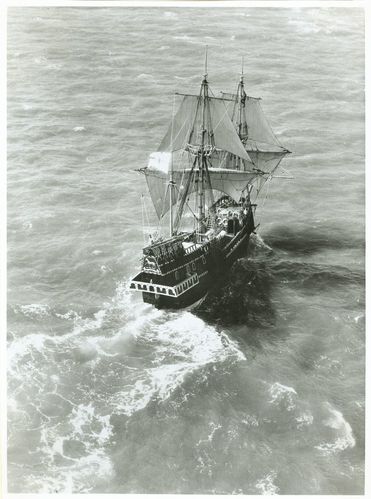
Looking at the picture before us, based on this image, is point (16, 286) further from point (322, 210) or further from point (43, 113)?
point (322, 210)

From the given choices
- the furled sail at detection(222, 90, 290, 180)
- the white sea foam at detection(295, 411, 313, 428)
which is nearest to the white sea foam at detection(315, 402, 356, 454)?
the white sea foam at detection(295, 411, 313, 428)

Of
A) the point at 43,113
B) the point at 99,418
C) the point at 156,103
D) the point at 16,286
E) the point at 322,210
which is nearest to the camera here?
the point at 99,418

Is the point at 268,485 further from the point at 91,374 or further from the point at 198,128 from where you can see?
the point at 198,128

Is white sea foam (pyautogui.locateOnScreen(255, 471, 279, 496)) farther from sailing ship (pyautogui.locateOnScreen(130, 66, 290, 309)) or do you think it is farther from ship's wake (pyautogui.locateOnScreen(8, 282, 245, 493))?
sailing ship (pyautogui.locateOnScreen(130, 66, 290, 309))

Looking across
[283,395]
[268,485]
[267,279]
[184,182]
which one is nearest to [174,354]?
[283,395]

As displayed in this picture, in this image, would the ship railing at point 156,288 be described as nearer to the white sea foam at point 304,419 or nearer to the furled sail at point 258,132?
the white sea foam at point 304,419

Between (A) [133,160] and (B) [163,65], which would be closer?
(A) [133,160]

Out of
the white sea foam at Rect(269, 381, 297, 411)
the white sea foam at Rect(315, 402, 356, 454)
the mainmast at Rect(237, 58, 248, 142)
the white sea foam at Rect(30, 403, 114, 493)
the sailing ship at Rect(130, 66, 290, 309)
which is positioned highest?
the mainmast at Rect(237, 58, 248, 142)
